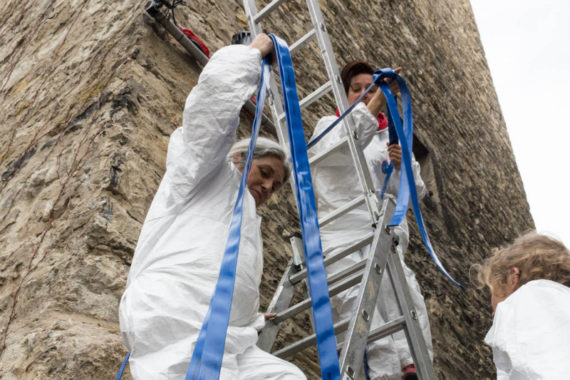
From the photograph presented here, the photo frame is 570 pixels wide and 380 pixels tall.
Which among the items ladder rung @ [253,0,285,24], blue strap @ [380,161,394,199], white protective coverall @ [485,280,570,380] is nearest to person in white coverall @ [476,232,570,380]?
white protective coverall @ [485,280,570,380]

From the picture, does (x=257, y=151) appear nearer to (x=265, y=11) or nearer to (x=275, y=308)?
(x=275, y=308)

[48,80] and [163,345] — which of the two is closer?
[163,345]

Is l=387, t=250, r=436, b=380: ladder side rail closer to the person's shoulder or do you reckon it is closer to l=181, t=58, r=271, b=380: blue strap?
the person's shoulder

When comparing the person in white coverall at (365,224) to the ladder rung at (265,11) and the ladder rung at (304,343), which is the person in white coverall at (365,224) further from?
the ladder rung at (265,11)

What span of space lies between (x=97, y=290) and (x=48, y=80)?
1662 millimetres

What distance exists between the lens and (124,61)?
294 centimetres

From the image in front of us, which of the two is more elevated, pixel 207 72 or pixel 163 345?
pixel 207 72

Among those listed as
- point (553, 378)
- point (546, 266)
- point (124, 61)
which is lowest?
point (546, 266)

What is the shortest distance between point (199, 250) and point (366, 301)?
61cm

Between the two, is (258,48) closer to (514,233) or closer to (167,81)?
(167,81)

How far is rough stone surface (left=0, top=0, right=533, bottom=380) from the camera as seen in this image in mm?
2105

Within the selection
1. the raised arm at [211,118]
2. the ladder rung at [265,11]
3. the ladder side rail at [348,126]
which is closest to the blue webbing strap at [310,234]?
the raised arm at [211,118]

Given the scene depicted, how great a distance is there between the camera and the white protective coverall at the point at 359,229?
2.42 metres

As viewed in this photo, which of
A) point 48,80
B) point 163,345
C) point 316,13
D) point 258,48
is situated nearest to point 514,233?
point 316,13
